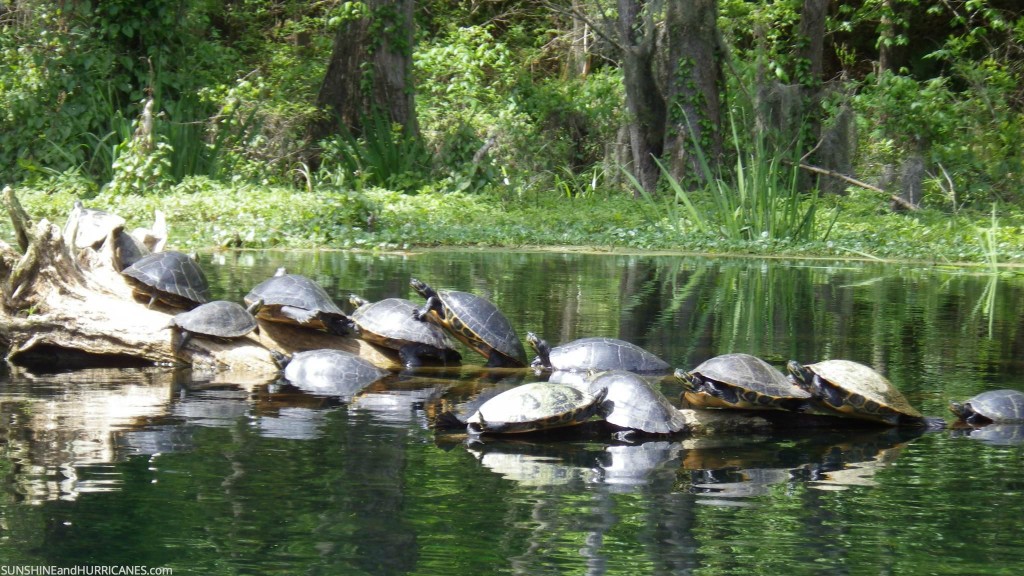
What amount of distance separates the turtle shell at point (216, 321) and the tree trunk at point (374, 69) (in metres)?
10.7

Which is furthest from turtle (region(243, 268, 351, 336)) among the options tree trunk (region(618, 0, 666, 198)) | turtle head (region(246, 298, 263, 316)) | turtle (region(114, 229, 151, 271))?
tree trunk (region(618, 0, 666, 198))

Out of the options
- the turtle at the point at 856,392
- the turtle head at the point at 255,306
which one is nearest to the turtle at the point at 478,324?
the turtle head at the point at 255,306

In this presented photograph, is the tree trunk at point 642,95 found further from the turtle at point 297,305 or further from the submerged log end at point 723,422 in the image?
the submerged log end at point 723,422

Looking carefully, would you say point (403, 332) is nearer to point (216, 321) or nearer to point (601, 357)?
point (216, 321)

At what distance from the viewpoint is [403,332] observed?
6461 millimetres

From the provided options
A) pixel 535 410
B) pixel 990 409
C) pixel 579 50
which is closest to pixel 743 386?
pixel 535 410

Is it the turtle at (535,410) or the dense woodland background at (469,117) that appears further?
the dense woodland background at (469,117)

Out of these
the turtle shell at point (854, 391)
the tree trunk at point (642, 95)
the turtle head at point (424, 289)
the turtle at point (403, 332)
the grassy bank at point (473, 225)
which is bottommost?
the turtle shell at point (854, 391)

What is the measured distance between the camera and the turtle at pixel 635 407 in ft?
15.4

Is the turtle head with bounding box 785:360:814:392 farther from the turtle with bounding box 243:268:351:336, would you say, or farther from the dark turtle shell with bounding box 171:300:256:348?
the dark turtle shell with bounding box 171:300:256:348

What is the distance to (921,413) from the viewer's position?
17.4ft

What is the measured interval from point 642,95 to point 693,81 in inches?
43.0

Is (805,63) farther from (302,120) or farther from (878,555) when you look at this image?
(878,555)

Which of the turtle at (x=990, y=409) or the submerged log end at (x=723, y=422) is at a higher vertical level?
the turtle at (x=990, y=409)
